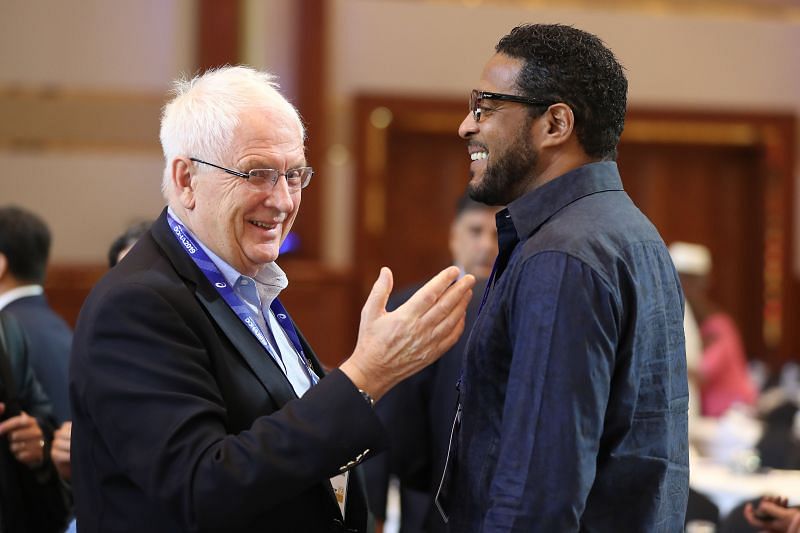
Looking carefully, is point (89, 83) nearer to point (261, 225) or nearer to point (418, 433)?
point (418, 433)

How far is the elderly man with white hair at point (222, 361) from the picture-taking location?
5.29 feet

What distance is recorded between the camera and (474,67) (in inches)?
310

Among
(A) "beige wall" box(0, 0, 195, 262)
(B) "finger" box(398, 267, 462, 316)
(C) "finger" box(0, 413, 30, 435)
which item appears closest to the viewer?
(B) "finger" box(398, 267, 462, 316)

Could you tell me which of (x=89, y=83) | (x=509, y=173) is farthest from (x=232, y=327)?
(x=89, y=83)

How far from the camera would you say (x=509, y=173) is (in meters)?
1.77

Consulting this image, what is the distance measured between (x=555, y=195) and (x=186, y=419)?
0.71 metres

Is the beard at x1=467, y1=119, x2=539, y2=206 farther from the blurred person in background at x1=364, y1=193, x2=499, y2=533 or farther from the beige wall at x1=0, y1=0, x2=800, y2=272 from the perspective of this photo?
the beige wall at x1=0, y1=0, x2=800, y2=272

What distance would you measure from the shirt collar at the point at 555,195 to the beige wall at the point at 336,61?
19.1ft

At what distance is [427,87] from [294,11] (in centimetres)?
116

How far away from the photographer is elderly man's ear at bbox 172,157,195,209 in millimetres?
1855

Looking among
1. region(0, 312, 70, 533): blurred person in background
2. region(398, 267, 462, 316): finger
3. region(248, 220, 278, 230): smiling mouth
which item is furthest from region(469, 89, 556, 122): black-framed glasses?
region(0, 312, 70, 533): blurred person in background

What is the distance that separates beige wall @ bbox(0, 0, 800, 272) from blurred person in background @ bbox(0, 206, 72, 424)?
4.13 meters

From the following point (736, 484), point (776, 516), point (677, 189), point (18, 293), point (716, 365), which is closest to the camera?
point (776, 516)

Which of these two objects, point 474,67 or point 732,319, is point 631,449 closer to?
point 474,67
